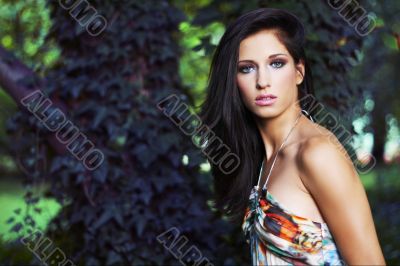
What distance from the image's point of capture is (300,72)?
213cm

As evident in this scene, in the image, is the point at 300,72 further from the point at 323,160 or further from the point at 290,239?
the point at 290,239

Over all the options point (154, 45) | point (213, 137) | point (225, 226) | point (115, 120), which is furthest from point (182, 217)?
point (213, 137)

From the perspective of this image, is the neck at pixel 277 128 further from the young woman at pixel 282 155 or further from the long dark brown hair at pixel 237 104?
the long dark brown hair at pixel 237 104

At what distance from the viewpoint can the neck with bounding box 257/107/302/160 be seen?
2029 millimetres

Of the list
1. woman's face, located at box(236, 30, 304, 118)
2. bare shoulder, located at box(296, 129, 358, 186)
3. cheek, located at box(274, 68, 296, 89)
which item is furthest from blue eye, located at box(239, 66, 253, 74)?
bare shoulder, located at box(296, 129, 358, 186)

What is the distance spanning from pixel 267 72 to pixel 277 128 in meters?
0.21

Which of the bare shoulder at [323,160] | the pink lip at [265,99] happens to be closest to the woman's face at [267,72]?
the pink lip at [265,99]

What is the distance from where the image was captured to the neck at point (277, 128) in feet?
6.66

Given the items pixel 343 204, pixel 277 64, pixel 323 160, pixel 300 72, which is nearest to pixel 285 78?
pixel 277 64

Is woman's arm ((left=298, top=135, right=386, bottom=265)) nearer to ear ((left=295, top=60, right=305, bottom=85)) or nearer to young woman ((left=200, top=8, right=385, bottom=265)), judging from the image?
young woman ((left=200, top=8, right=385, bottom=265))

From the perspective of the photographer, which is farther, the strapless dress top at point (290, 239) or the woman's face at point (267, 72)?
the woman's face at point (267, 72)

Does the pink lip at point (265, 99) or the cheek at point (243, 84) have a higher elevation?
the cheek at point (243, 84)

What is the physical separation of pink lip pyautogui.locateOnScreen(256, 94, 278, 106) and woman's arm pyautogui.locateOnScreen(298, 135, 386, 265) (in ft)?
0.89

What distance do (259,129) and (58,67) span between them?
237 centimetres
